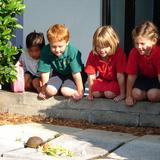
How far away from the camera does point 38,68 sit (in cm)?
747

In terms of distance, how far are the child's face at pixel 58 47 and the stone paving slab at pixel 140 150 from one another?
5.58ft

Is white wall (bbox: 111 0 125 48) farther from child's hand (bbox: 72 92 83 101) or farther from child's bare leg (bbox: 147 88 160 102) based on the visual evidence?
child's bare leg (bbox: 147 88 160 102)

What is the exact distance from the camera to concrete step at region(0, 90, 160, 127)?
6867 millimetres

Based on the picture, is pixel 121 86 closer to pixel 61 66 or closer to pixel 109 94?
pixel 109 94

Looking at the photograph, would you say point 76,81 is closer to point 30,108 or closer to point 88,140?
point 30,108

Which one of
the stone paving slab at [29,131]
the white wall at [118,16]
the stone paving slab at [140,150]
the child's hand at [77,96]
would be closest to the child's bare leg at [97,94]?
the child's hand at [77,96]

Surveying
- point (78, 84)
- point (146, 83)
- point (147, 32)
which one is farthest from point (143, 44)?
point (78, 84)

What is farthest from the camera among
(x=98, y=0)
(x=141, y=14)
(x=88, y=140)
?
(x=141, y=14)

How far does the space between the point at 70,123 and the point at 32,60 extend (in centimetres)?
121

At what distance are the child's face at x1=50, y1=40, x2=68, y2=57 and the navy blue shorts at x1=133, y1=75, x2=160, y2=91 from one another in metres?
1.03

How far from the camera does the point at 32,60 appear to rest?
789 cm

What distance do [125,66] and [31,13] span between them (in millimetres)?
2971

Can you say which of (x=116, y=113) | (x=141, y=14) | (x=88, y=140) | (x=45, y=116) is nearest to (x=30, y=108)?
(x=45, y=116)

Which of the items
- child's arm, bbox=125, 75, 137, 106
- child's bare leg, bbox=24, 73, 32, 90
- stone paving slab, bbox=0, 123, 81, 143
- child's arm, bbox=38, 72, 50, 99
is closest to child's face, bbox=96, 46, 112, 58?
child's arm, bbox=125, 75, 137, 106
